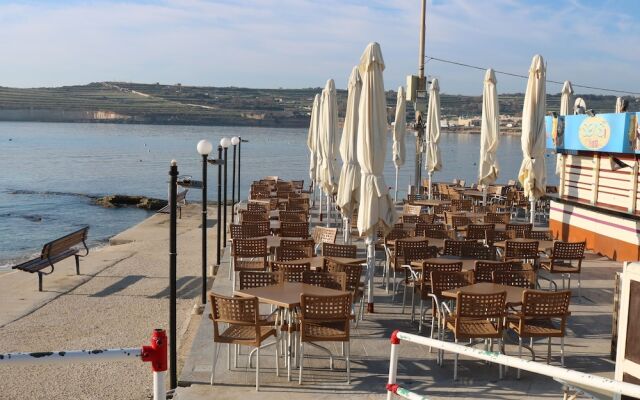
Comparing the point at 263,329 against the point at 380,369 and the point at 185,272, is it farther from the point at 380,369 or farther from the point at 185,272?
the point at 185,272

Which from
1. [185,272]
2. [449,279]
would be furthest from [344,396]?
[185,272]

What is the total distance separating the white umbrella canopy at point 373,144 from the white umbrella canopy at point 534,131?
17.4 ft

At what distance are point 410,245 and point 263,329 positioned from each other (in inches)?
140

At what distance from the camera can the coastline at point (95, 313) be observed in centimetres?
700

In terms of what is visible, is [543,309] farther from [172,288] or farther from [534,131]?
[534,131]

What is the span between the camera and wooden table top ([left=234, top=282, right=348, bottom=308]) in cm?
638

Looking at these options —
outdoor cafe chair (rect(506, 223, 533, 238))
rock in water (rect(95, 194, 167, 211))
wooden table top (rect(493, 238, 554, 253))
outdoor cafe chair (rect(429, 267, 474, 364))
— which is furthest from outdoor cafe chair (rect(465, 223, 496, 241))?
rock in water (rect(95, 194, 167, 211))

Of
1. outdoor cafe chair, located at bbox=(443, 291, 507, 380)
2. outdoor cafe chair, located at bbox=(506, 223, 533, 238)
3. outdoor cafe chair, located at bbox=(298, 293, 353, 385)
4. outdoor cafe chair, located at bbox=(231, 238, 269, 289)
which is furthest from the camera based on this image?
outdoor cafe chair, located at bbox=(506, 223, 533, 238)

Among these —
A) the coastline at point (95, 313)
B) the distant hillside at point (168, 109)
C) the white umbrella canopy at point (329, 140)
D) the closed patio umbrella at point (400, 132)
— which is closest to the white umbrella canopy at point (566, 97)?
the closed patio umbrella at point (400, 132)

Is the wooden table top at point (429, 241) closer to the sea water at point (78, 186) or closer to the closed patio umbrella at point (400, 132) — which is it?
the closed patio umbrella at point (400, 132)

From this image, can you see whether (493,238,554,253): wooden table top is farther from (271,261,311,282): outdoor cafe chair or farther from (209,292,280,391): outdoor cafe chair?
(209,292,280,391): outdoor cafe chair

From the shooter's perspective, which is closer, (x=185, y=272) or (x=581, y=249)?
(x=581, y=249)

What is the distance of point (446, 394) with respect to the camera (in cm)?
598

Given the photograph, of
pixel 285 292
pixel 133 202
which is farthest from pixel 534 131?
pixel 133 202
